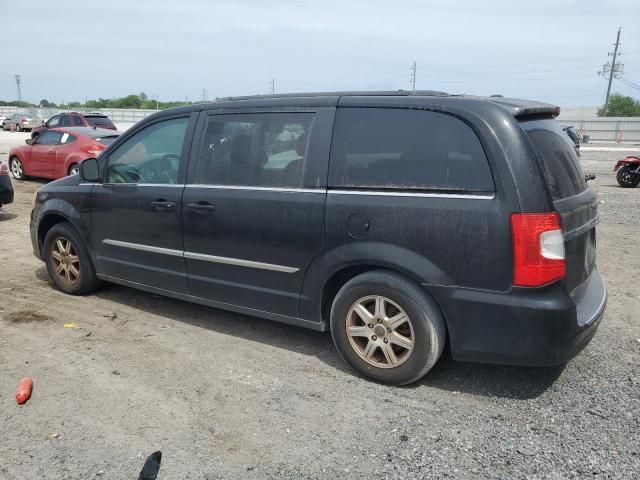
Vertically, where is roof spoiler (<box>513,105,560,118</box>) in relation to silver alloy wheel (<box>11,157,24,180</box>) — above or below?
above

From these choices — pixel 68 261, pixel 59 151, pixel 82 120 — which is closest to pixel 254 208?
pixel 68 261

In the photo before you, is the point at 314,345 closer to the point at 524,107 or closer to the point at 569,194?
the point at 569,194

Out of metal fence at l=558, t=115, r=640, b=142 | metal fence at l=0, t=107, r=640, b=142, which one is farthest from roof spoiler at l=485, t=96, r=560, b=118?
metal fence at l=558, t=115, r=640, b=142

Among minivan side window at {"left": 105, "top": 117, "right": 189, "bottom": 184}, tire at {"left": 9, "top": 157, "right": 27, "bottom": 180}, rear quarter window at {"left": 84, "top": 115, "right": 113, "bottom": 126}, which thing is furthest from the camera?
rear quarter window at {"left": 84, "top": 115, "right": 113, "bottom": 126}

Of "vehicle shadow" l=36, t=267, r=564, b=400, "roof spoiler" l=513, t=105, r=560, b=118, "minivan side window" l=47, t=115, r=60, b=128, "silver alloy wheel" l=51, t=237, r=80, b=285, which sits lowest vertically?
"vehicle shadow" l=36, t=267, r=564, b=400

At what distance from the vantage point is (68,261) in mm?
5414

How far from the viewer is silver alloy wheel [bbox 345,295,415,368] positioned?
350 cm

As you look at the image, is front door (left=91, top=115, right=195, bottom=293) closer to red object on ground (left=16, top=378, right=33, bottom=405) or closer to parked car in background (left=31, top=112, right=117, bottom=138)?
red object on ground (left=16, top=378, right=33, bottom=405)

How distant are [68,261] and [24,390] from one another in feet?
7.04

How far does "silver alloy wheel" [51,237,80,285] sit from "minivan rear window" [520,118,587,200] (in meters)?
4.23

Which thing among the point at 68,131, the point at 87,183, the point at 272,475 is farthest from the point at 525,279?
the point at 68,131

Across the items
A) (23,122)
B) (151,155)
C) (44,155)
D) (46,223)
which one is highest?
(151,155)

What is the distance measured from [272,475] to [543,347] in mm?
1672

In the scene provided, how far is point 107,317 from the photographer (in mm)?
4891
